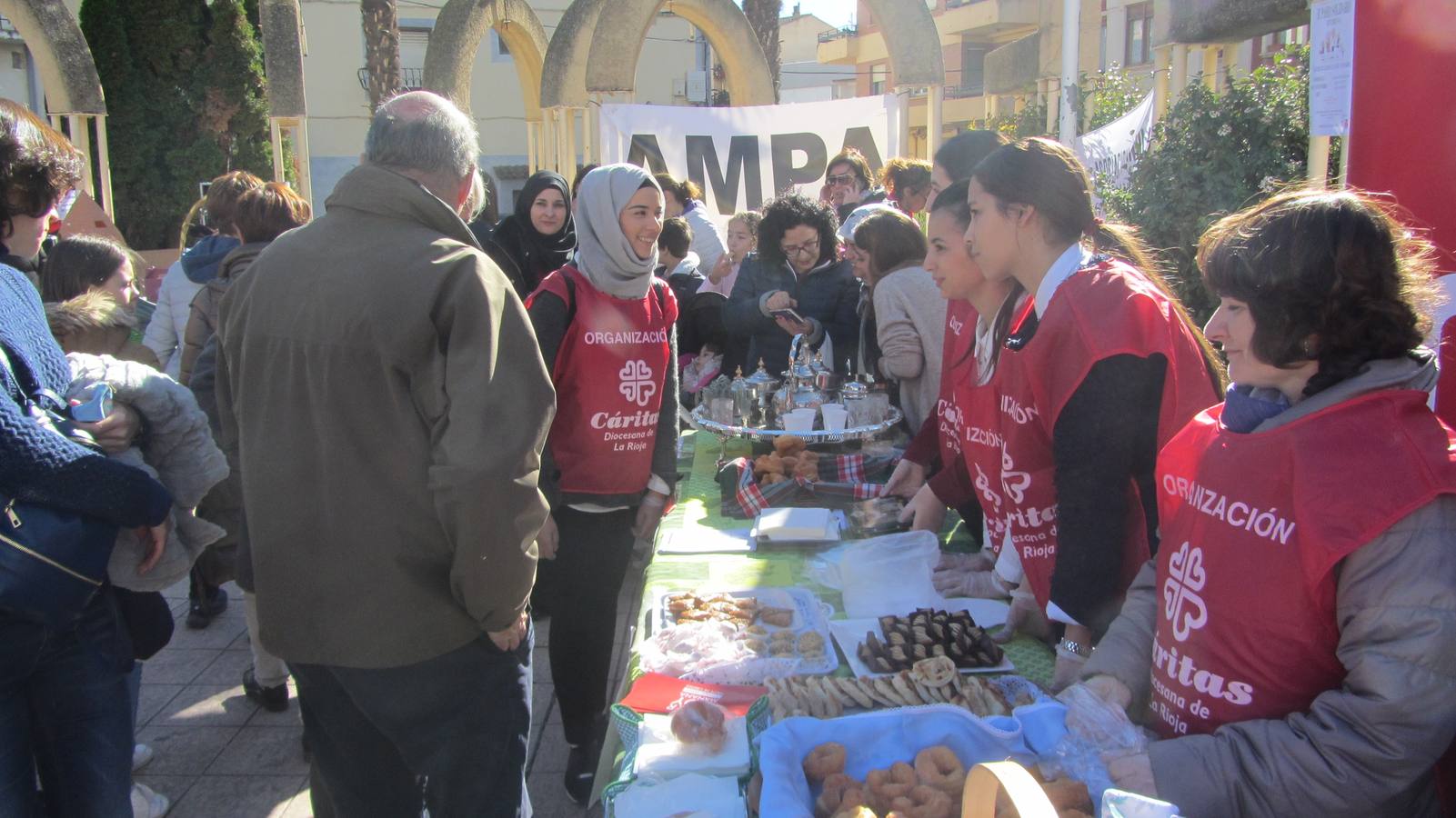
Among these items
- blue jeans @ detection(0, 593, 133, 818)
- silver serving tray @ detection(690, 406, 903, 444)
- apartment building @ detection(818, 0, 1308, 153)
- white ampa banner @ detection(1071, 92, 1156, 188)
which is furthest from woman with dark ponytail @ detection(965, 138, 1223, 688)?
white ampa banner @ detection(1071, 92, 1156, 188)

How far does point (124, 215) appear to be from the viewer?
1658cm

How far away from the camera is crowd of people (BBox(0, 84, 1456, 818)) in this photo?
4.39 ft

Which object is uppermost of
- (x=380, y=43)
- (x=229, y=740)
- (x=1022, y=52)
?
(x=380, y=43)

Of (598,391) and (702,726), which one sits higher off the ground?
(598,391)

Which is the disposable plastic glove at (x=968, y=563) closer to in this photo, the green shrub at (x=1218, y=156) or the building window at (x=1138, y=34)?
the green shrub at (x=1218, y=156)

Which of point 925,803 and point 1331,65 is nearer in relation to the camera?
point 925,803

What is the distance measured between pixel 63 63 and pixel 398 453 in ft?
27.3

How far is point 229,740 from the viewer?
11.3ft

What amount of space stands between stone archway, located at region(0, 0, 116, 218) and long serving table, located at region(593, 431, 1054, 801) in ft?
23.1

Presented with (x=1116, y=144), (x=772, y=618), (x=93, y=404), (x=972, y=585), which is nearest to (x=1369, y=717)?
(x=972, y=585)

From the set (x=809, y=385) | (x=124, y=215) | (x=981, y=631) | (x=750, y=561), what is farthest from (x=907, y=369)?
(x=124, y=215)

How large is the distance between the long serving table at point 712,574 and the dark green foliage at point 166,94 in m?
16.5

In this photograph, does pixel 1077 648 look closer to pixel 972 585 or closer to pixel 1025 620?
pixel 1025 620

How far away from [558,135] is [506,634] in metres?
6.06
